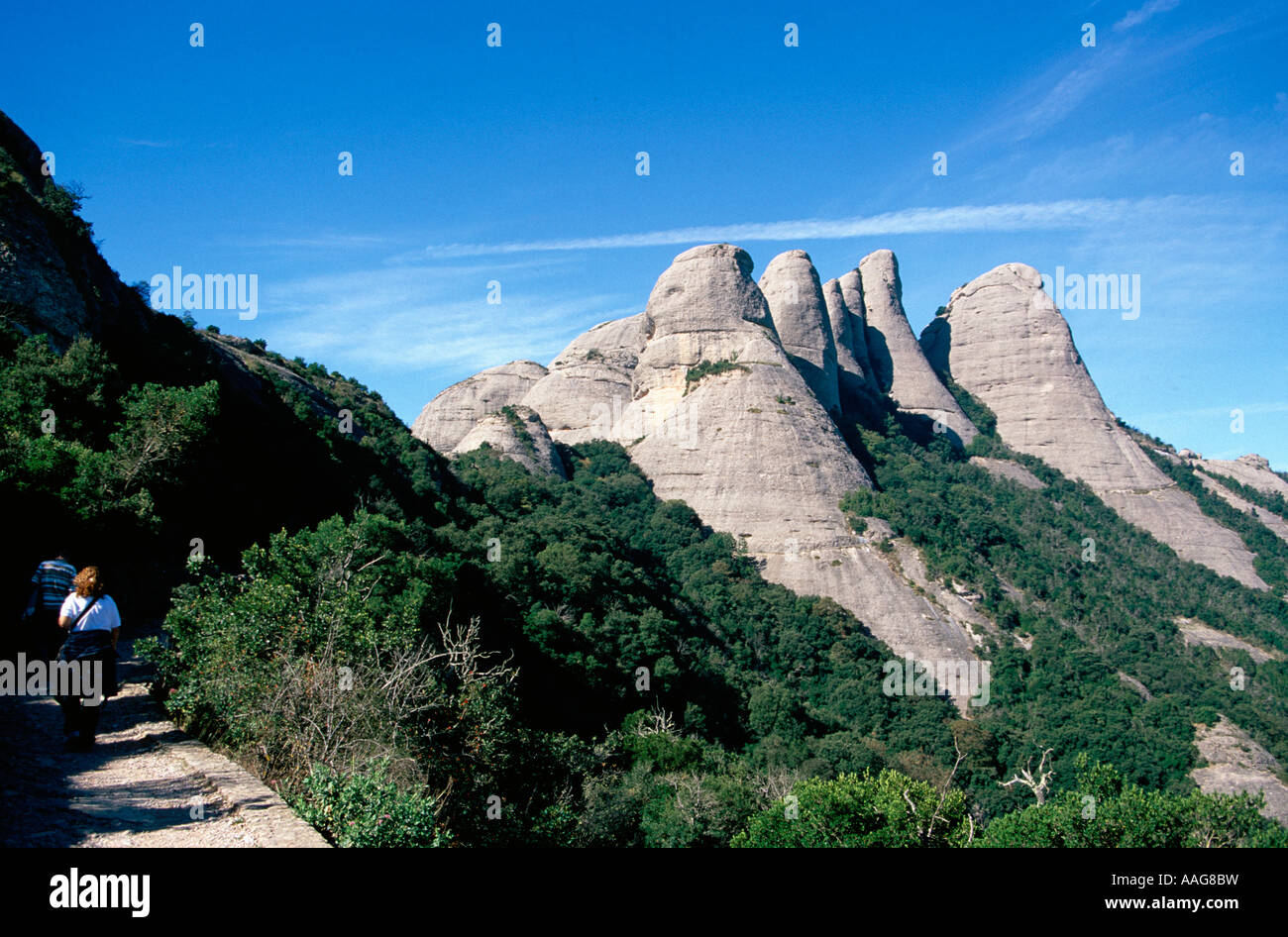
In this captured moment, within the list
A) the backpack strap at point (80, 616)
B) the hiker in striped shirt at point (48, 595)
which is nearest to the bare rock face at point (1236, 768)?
the backpack strap at point (80, 616)

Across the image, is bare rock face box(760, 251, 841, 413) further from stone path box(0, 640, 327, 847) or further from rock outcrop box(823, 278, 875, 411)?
stone path box(0, 640, 327, 847)

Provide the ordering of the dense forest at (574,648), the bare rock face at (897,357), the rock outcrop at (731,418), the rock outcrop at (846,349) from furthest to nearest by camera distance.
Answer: the bare rock face at (897,357), the rock outcrop at (846,349), the rock outcrop at (731,418), the dense forest at (574,648)

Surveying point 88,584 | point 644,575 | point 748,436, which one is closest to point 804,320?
point 748,436

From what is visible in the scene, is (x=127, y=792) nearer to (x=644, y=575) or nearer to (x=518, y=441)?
(x=644, y=575)

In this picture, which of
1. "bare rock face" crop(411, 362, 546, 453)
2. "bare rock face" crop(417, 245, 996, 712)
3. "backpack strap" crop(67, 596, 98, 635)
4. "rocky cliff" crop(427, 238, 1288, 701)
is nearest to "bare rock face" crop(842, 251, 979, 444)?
"rocky cliff" crop(427, 238, 1288, 701)

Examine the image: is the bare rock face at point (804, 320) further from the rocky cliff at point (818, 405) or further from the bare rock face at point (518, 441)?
the bare rock face at point (518, 441)

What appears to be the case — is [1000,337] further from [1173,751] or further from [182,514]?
[182,514]
